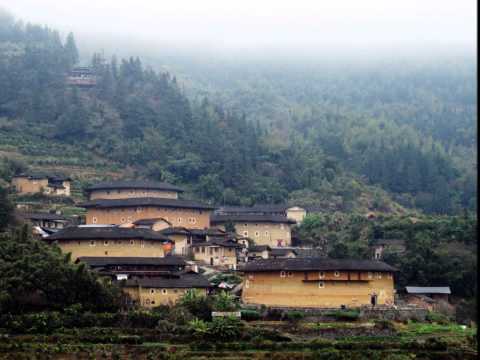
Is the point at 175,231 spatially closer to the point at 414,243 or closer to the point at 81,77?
the point at 414,243

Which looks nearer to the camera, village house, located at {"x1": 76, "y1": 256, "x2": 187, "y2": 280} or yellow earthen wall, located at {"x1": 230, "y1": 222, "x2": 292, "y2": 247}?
village house, located at {"x1": 76, "y1": 256, "x2": 187, "y2": 280}

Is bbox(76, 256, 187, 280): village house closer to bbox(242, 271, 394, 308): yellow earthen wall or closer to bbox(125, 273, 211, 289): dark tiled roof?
bbox(125, 273, 211, 289): dark tiled roof

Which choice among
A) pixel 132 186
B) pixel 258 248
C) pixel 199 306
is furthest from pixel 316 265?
pixel 132 186

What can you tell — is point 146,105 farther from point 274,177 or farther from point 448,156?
point 448,156

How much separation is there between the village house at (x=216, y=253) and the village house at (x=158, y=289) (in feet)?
30.6

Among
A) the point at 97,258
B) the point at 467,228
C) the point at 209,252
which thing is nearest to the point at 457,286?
the point at 467,228

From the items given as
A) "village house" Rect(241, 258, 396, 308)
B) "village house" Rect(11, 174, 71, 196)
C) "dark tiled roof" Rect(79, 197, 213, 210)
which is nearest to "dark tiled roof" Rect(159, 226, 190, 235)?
"dark tiled roof" Rect(79, 197, 213, 210)

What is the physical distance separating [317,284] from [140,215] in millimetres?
18634

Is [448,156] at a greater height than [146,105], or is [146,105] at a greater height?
[146,105]

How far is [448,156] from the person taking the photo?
101938mm

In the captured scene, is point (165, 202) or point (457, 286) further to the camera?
point (165, 202)

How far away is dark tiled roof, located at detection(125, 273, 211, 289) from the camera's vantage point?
1919 inches

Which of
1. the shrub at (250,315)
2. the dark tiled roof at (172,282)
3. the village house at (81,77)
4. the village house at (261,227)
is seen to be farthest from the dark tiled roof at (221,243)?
the village house at (81,77)

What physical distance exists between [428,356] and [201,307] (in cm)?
1090
